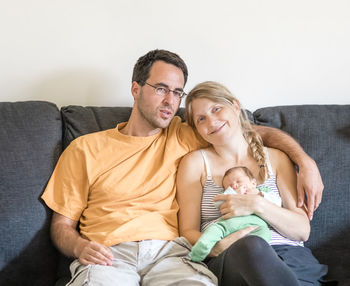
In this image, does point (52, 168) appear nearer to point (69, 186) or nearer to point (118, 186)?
point (69, 186)

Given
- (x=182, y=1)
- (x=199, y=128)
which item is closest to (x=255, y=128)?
(x=199, y=128)

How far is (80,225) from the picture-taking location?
1.67m

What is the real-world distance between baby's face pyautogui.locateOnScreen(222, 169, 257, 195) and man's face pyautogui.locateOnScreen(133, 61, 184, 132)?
381 millimetres

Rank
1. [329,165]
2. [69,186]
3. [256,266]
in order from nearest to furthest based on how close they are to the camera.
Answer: [256,266]
[69,186]
[329,165]

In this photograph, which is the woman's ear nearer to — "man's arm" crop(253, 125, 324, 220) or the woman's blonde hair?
the woman's blonde hair

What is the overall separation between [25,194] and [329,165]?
1.32m

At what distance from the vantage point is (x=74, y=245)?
59.8 inches

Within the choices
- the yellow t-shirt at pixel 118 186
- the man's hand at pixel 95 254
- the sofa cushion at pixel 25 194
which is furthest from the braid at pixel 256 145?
the sofa cushion at pixel 25 194

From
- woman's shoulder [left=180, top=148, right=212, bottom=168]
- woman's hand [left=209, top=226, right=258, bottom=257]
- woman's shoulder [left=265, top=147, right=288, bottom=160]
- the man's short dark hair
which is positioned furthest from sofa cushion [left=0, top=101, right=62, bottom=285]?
woman's shoulder [left=265, top=147, right=288, bottom=160]

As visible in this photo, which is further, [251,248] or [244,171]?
[244,171]

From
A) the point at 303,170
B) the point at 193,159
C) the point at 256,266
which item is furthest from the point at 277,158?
the point at 256,266

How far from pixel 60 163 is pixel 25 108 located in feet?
0.99

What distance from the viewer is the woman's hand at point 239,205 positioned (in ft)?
4.85

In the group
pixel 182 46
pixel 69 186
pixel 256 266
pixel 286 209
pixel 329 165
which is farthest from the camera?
pixel 182 46
